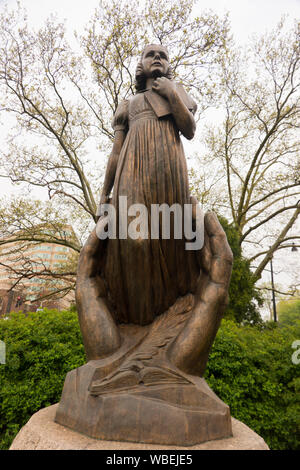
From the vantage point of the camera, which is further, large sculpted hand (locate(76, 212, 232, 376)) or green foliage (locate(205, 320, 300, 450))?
green foliage (locate(205, 320, 300, 450))

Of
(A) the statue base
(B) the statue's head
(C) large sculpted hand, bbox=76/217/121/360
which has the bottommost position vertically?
(A) the statue base

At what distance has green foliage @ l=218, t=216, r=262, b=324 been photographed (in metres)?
9.07

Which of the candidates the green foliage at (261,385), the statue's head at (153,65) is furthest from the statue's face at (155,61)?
the green foliage at (261,385)

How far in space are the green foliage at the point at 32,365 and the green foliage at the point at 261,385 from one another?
242 centimetres

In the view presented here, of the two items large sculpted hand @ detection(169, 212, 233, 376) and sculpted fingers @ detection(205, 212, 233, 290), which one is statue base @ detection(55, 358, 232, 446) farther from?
sculpted fingers @ detection(205, 212, 233, 290)

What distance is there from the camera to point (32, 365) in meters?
5.11

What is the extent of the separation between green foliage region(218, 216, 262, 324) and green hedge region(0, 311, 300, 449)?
9.56ft

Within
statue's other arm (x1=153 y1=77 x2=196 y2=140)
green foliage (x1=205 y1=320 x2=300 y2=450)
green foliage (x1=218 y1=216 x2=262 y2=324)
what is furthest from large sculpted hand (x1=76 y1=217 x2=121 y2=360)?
green foliage (x1=218 y1=216 x2=262 y2=324)

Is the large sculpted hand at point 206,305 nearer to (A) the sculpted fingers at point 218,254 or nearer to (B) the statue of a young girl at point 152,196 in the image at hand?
(A) the sculpted fingers at point 218,254

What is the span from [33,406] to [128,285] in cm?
319

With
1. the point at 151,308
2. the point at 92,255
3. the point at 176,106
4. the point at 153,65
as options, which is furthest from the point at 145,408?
the point at 153,65

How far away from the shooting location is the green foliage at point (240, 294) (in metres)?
9.07
